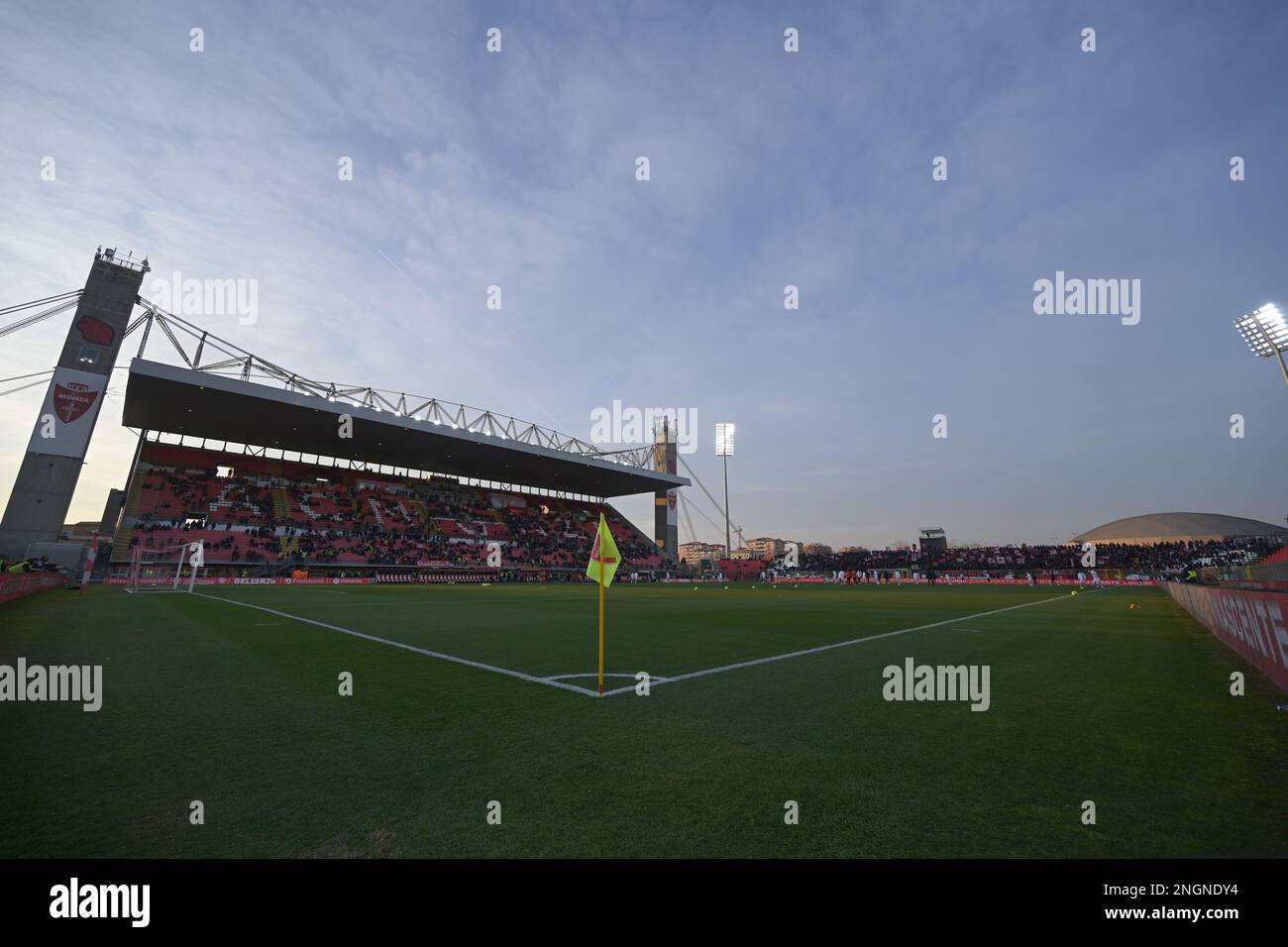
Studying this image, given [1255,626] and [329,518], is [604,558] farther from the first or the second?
[329,518]

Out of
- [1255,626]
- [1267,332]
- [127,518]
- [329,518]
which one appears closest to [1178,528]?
[1267,332]

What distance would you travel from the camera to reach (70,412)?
125 feet

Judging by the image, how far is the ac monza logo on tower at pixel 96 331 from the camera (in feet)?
132

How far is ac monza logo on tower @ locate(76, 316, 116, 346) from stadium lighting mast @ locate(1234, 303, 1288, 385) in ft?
218

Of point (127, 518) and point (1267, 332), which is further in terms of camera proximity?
point (127, 518)

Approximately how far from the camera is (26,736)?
15.8ft

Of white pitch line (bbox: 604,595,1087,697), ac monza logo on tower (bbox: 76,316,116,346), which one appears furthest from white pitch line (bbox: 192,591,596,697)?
ac monza logo on tower (bbox: 76,316,116,346)

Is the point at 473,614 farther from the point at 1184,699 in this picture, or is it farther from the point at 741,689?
the point at 1184,699

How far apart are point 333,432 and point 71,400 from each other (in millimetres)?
16949

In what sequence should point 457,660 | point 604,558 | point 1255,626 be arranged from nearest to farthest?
point 604,558, point 1255,626, point 457,660

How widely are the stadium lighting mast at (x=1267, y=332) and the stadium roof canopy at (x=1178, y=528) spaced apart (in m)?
116

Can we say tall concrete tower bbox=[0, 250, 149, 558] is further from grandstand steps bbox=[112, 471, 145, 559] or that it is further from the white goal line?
the white goal line
